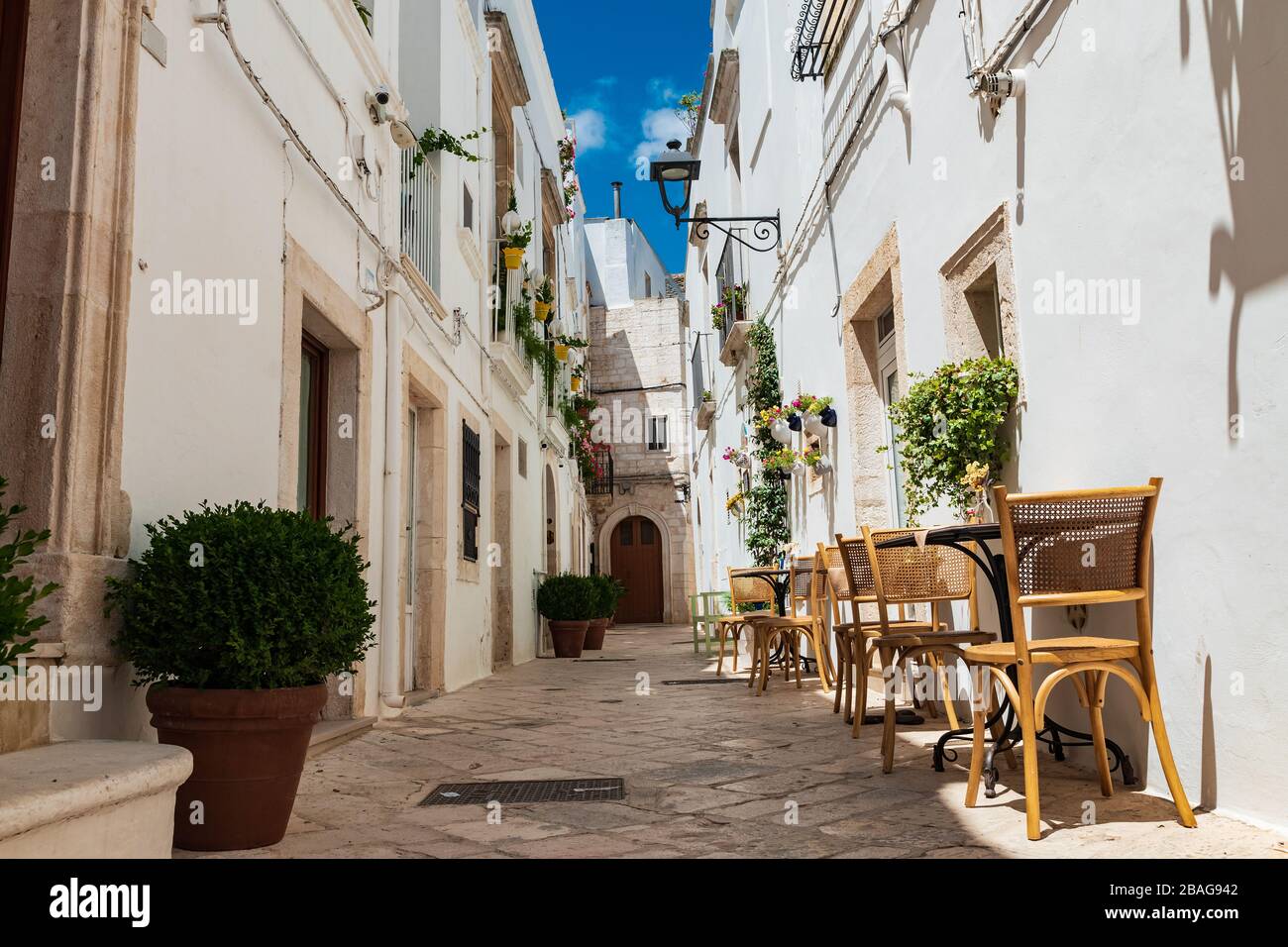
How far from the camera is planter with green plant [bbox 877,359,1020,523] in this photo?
14.4 ft

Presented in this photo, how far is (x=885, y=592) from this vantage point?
4816 millimetres

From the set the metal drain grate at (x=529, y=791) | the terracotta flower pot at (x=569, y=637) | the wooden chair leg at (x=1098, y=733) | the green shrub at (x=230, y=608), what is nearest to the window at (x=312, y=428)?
the metal drain grate at (x=529, y=791)

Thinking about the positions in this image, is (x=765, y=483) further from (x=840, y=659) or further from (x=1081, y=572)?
(x=1081, y=572)

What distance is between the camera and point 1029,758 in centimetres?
287

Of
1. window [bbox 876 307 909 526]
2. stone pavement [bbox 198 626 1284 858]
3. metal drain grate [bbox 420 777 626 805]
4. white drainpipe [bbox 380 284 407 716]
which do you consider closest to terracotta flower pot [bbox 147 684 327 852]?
stone pavement [bbox 198 626 1284 858]

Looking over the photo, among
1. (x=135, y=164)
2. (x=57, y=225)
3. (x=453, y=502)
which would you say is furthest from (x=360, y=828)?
(x=453, y=502)

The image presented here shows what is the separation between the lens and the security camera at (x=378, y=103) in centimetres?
618

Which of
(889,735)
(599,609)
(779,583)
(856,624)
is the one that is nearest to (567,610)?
(599,609)

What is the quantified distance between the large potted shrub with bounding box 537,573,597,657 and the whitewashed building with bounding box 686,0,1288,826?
6.73 meters

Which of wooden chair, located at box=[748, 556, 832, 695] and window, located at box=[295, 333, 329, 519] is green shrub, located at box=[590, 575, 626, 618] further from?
window, located at box=[295, 333, 329, 519]

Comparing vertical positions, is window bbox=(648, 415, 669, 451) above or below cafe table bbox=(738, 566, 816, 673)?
above

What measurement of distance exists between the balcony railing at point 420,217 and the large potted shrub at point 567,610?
19.2 feet

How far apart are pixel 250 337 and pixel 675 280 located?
27.3 m

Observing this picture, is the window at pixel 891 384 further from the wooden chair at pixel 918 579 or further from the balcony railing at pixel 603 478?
the balcony railing at pixel 603 478
